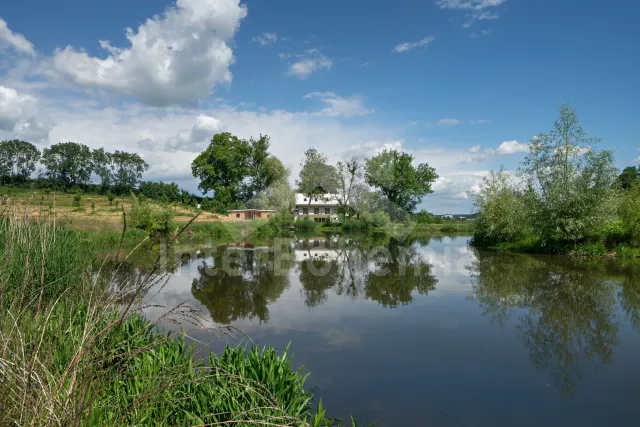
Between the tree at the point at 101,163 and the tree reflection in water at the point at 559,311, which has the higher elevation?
the tree at the point at 101,163

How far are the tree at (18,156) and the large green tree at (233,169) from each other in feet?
101

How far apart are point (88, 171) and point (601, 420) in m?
81.7

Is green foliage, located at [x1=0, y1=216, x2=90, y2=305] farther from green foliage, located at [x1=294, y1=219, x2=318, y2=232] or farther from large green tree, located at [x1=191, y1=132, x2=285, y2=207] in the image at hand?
large green tree, located at [x1=191, y1=132, x2=285, y2=207]

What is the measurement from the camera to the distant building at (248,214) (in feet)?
153

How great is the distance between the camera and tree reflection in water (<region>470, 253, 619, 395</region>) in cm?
618

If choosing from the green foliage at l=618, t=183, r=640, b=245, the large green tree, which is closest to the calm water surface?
→ the green foliage at l=618, t=183, r=640, b=245

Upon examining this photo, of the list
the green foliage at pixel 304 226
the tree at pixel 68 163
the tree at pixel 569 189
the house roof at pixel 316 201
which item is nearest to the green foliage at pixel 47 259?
the tree at pixel 569 189

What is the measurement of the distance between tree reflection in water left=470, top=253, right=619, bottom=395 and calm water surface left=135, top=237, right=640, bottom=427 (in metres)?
0.04

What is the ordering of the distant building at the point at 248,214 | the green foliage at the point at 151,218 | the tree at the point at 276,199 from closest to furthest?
the green foliage at the point at 151,218 → the distant building at the point at 248,214 → the tree at the point at 276,199

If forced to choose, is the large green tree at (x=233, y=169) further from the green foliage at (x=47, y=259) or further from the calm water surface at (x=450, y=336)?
the green foliage at (x=47, y=259)

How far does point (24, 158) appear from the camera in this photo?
6631 centimetres

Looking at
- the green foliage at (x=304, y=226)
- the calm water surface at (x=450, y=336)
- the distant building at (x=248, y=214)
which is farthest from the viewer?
the distant building at (x=248, y=214)

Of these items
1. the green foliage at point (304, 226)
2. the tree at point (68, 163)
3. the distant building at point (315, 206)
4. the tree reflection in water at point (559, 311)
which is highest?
the tree at point (68, 163)

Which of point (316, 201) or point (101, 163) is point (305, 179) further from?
point (101, 163)
